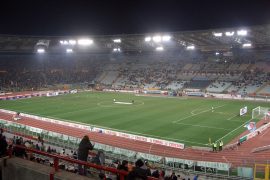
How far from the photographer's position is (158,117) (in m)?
36.4

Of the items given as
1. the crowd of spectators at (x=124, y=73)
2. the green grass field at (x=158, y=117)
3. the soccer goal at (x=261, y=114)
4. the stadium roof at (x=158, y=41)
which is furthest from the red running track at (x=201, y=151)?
the crowd of spectators at (x=124, y=73)

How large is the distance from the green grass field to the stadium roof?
16525mm

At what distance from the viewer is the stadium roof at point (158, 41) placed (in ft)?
188

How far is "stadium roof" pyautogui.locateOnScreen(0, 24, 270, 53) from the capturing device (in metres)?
57.4

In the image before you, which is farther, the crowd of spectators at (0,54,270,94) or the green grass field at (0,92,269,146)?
the crowd of spectators at (0,54,270,94)

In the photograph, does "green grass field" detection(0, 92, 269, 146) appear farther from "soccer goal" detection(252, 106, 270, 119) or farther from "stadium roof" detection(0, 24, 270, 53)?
"stadium roof" detection(0, 24, 270, 53)

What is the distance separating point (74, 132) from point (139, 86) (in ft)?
151

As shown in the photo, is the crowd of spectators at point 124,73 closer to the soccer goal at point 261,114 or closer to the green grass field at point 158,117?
the green grass field at point 158,117

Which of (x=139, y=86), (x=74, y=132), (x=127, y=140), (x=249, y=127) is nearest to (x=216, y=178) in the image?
(x=127, y=140)

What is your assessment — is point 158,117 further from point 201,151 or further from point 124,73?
point 124,73

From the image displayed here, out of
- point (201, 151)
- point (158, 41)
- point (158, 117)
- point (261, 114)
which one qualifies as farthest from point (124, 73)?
point (201, 151)

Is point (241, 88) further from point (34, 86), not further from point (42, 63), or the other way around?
point (42, 63)

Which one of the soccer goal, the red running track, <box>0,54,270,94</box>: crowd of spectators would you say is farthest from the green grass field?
<box>0,54,270,94</box>: crowd of spectators

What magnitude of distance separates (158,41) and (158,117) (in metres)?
36.4
